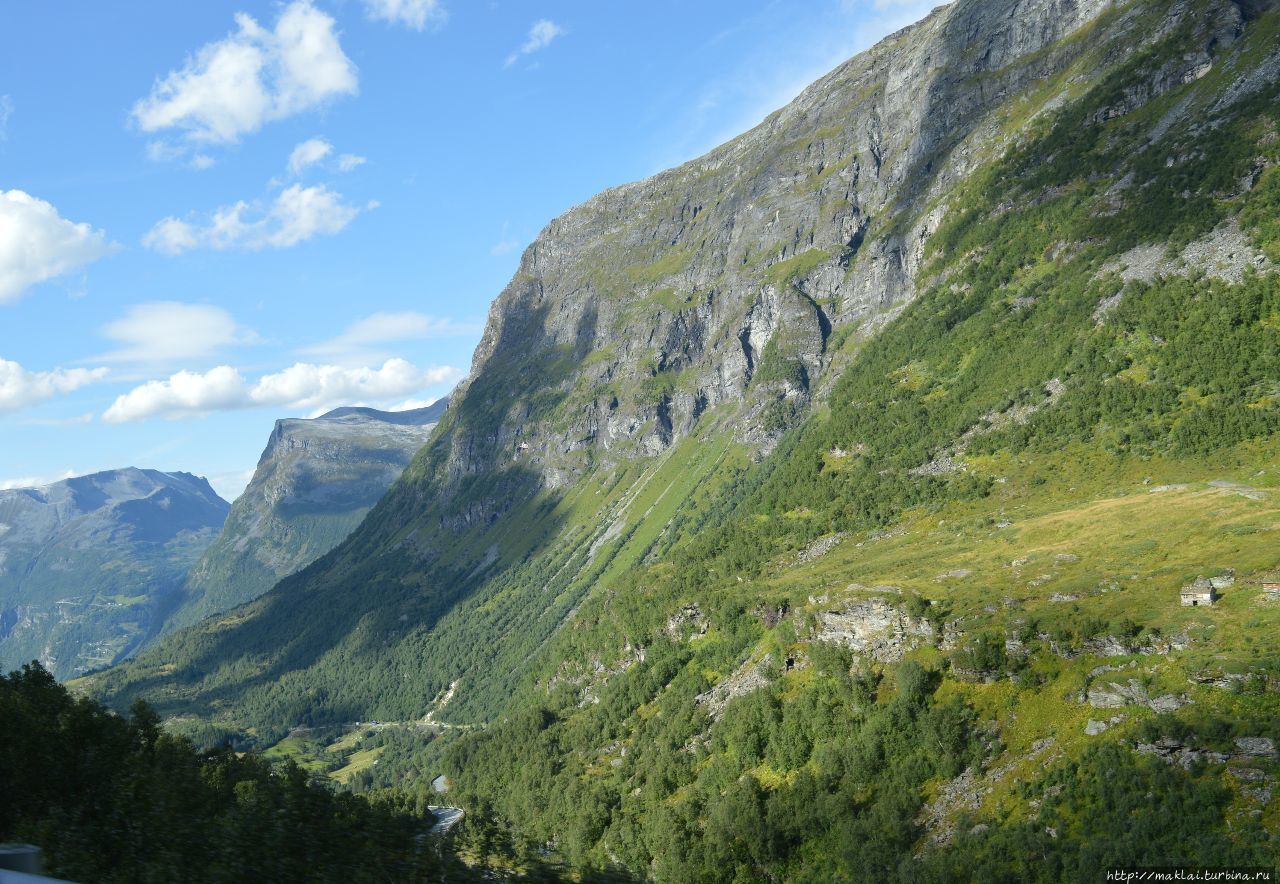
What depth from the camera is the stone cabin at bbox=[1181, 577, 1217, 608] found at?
235 ft

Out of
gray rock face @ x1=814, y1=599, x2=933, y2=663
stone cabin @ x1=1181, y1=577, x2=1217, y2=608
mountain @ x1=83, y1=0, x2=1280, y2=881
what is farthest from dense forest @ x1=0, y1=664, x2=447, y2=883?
stone cabin @ x1=1181, y1=577, x2=1217, y2=608

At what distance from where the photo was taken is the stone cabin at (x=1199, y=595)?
71.6 m

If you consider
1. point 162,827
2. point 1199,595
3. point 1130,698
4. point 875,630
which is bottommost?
point 1130,698

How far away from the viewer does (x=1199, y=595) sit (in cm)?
7219

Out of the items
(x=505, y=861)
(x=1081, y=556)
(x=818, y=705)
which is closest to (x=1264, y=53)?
(x=1081, y=556)

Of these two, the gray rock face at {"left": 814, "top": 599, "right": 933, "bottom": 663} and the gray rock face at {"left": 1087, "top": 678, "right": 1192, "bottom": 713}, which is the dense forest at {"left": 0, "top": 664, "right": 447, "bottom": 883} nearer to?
the gray rock face at {"left": 1087, "top": 678, "right": 1192, "bottom": 713}

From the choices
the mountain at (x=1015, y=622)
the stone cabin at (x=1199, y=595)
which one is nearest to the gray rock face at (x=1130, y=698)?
the mountain at (x=1015, y=622)

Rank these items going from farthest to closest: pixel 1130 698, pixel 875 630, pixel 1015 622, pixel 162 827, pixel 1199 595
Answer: pixel 875 630
pixel 1015 622
pixel 1199 595
pixel 1130 698
pixel 162 827

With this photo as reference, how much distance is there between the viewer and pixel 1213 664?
207 ft

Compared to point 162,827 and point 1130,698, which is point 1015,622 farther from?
point 162,827

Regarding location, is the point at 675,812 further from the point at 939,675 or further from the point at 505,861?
the point at 505,861

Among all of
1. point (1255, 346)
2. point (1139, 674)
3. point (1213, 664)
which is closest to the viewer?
point (1213, 664)

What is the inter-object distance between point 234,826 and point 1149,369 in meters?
168

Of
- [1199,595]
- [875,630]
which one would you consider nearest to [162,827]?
[1199,595]
